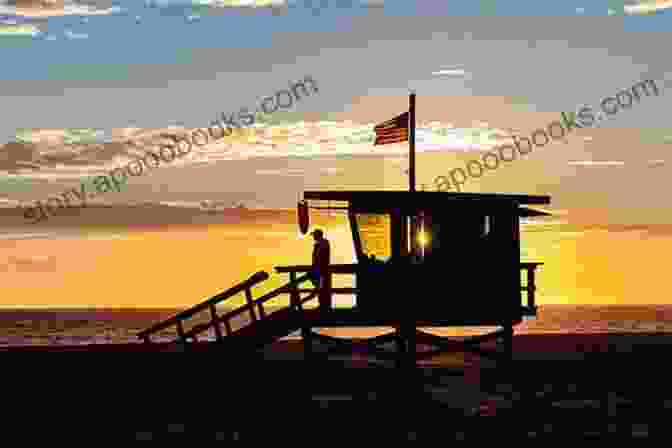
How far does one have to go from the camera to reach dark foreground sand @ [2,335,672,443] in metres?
20.8

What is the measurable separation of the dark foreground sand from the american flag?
5373 mm

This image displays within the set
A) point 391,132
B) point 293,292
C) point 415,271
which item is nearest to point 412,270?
point 415,271

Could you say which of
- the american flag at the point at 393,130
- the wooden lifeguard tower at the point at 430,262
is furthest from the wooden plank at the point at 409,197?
the american flag at the point at 393,130

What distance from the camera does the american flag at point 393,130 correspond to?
2695cm

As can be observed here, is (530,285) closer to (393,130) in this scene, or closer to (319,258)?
(393,130)

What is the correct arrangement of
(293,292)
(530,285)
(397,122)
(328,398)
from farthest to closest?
(530,285) < (397,122) < (293,292) < (328,398)

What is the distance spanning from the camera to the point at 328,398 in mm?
24891

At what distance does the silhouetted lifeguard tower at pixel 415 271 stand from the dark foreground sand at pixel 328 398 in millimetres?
1105

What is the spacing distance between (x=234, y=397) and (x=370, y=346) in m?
5.34

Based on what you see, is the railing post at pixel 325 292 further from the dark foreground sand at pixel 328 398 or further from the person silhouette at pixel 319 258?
the dark foreground sand at pixel 328 398

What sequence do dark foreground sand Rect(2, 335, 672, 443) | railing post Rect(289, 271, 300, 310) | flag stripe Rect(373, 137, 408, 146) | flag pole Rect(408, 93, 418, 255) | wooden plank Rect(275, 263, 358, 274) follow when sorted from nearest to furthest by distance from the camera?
1. dark foreground sand Rect(2, 335, 672, 443)
2. wooden plank Rect(275, 263, 358, 274)
3. railing post Rect(289, 271, 300, 310)
4. flag pole Rect(408, 93, 418, 255)
5. flag stripe Rect(373, 137, 408, 146)

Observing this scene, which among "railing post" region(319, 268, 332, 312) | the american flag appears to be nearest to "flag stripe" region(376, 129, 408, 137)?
the american flag

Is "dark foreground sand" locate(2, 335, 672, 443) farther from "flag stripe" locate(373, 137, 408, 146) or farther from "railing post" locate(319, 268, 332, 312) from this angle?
"flag stripe" locate(373, 137, 408, 146)

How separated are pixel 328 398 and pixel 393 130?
659 cm
